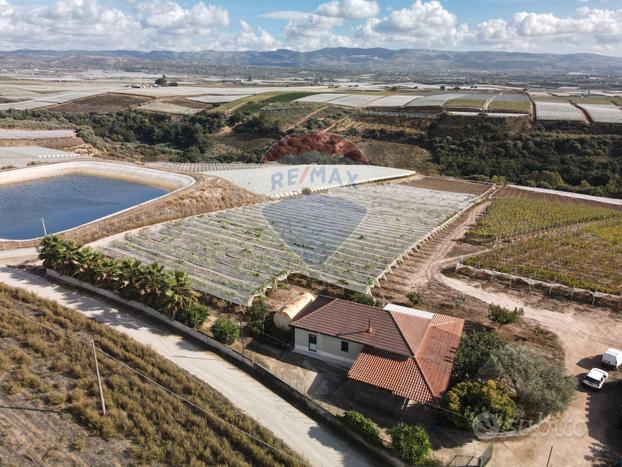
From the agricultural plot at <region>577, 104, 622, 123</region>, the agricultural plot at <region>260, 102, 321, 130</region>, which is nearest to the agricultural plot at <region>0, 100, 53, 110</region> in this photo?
the agricultural plot at <region>260, 102, 321, 130</region>

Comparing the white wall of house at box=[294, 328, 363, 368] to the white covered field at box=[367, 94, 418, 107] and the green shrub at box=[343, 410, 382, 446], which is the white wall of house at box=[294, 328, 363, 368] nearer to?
the green shrub at box=[343, 410, 382, 446]

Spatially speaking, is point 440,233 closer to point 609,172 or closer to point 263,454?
point 263,454

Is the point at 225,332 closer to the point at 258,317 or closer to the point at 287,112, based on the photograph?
the point at 258,317

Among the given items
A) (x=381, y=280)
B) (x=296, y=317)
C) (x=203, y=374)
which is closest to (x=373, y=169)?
(x=381, y=280)

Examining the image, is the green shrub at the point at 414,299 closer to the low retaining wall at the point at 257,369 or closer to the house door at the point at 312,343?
Answer: the house door at the point at 312,343

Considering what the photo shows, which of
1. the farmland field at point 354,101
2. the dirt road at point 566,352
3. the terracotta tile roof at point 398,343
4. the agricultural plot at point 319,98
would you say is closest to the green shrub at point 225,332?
the terracotta tile roof at point 398,343

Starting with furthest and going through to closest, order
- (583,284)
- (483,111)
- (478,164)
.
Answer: (483,111)
(478,164)
(583,284)
